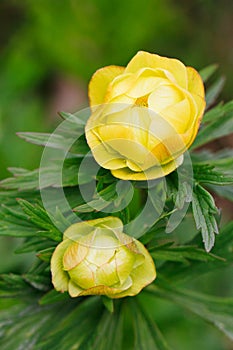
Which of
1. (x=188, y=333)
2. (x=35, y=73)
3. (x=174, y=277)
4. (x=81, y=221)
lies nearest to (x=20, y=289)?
(x=81, y=221)

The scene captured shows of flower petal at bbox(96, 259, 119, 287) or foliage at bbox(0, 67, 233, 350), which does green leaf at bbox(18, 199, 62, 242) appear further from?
flower petal at bbox(96, 259, 119, 287)

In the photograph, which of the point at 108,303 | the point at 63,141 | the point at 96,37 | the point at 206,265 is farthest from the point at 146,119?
the point at 96,37

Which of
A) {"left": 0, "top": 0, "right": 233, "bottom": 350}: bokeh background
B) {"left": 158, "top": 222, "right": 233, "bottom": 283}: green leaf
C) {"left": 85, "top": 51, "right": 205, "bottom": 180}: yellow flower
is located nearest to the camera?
{"left": 85, "top": 51, "right": 205, "bottom": 180}: yellow flower

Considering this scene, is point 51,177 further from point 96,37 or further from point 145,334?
point 96,37

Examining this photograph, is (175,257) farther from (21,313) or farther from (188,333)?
(188,333)

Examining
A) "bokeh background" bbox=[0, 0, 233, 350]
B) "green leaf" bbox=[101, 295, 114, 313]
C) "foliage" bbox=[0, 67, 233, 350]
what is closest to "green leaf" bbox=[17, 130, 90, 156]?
"foliage" bbox=[0, 67, 233, 350]

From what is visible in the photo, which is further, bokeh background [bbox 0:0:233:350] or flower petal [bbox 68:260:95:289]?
bokeh background [bbox 0:0:233:350]

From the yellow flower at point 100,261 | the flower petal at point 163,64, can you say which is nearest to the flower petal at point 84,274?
the yellow flower at point 100,261
